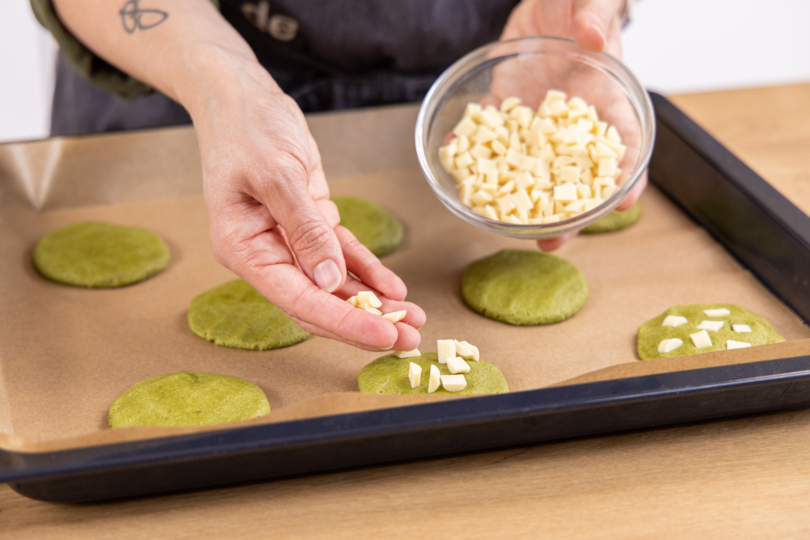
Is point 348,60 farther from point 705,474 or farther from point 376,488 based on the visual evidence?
point 705,474

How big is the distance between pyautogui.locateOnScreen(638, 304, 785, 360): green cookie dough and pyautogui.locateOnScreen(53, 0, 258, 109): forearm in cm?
87

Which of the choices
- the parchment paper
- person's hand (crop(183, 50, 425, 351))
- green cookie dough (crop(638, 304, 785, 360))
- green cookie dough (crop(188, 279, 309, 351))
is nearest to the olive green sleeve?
the parchment paper

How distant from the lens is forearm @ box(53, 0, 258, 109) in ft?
4.00

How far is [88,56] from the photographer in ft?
4.81

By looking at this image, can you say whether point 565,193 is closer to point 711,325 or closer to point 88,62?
point 711,325

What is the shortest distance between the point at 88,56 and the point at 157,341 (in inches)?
26.5

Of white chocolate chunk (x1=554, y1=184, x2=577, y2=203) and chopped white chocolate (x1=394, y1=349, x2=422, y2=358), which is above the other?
white chocolate chunk (x1=554, y1=184, x2=577, y2=203)

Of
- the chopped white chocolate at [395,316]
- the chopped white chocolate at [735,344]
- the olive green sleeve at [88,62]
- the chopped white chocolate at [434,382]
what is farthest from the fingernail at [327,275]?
the olive green sleeve at [88,62]

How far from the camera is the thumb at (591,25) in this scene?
1.25 metres

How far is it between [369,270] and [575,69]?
2.09 feet

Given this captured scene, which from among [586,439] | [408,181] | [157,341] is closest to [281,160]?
[157,341]

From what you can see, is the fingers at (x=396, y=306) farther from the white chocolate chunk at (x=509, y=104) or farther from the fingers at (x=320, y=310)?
the white chocolate chunk at (x=509, y=104)

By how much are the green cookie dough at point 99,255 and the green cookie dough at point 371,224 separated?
1.31 ft

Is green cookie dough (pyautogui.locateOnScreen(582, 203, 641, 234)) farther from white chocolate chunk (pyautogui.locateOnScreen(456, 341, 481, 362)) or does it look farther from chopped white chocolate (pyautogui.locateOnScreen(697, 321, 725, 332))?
white chocolate chunk (pyautogui.locateOnScreen(456, 341, 481, 362))
